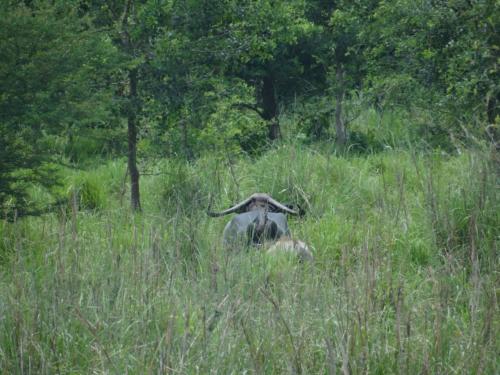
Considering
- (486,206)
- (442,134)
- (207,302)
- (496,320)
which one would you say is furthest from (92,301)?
(442,134)

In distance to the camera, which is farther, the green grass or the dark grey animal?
the dark grey animal

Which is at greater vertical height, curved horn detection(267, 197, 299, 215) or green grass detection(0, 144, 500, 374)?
green grass detection(0, 144, 500, 374)

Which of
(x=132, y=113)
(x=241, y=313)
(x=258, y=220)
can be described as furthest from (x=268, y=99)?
(x=241, y=313)

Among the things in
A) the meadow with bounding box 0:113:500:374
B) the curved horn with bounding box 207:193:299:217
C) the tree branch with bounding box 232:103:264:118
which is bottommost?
the tree branch with bounding box 232:103:264:118

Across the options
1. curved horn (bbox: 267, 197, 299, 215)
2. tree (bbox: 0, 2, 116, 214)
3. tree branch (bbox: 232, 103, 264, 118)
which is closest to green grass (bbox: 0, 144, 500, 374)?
tree (bbox: 0, 2, 116, 214)

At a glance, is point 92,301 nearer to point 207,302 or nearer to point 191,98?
point 207,302

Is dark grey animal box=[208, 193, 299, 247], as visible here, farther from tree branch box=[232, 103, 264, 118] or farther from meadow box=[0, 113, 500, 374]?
tree branch box=[232, 103, 264, 118]

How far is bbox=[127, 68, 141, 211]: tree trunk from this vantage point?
30.9 ft

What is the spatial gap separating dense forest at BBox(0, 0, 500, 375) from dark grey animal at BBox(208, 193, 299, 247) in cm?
21

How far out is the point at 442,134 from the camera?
32.2 feet

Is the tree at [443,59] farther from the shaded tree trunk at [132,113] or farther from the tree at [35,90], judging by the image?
the tree at [35,90]

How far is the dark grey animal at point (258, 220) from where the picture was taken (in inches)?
290

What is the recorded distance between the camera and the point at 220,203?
30.8 ft

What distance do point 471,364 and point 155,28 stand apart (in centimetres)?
634
